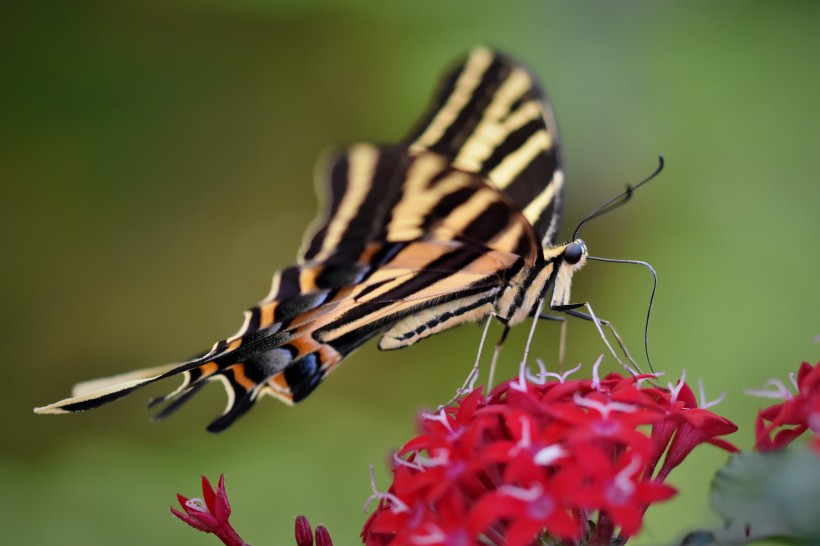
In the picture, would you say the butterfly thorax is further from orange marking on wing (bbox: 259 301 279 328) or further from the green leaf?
the green leaf

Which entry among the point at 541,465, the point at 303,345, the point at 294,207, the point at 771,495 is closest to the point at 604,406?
the point at 541,465

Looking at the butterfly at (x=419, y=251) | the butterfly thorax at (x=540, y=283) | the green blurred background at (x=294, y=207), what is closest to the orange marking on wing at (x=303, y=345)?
the butterfly at (x=419, y=251)

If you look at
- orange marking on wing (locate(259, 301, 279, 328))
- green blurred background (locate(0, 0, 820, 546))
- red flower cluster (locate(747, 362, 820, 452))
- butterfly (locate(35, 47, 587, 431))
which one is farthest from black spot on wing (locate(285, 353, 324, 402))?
green blurred background (locate(0, 0, 820, 546))

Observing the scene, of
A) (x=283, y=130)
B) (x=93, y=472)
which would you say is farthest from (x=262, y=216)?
(x=93, y=472)

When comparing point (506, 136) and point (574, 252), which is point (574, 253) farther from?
point (506, 136)

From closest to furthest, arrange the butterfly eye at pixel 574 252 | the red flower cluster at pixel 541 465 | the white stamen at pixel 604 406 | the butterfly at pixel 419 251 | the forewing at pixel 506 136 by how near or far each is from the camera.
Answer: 1. the red flower cluster at pixel 541 465
2. the white stamen at pixel 604 406
3. the butterfly at pixel 419 251
4. the butterfly eye at pixel 574 252
5. the forewing at pixel 506 136

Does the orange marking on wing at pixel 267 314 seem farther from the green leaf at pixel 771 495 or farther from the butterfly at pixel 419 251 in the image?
the green leaf at pixel 771 495
